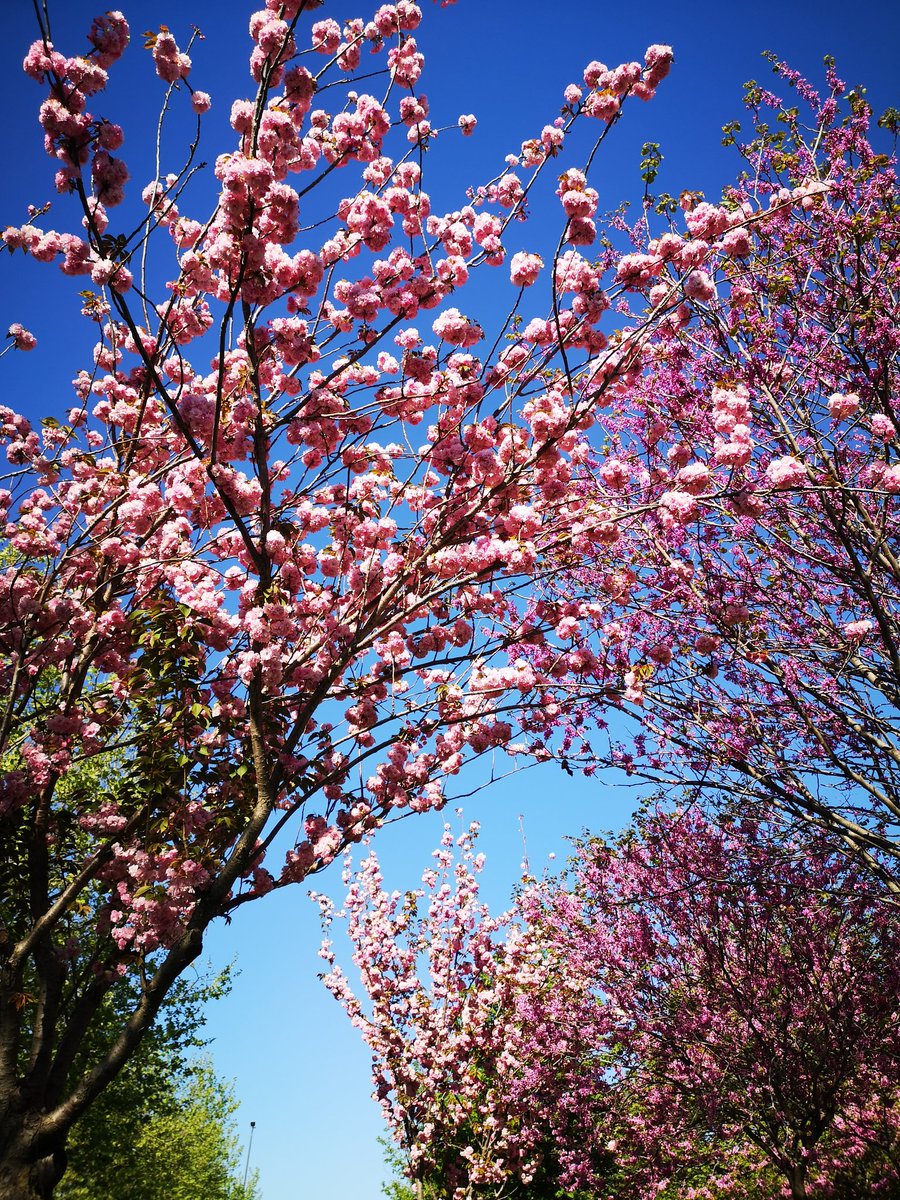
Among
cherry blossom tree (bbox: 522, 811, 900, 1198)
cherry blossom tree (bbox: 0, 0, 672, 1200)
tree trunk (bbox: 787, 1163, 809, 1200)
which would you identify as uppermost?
cherry blossom tree (bbox: 0, 0, 672, 1200)

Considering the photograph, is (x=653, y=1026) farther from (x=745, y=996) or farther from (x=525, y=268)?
(x=525, y=268)

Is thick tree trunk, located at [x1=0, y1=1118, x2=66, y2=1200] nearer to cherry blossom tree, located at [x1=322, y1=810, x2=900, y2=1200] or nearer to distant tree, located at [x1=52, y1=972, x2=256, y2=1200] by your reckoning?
cherry blossom tree, located at [x1=322, y1=810, x2=900, y2=1200]

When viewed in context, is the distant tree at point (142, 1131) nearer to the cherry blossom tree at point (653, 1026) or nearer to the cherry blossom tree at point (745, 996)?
the cherry blossom tree at point (653, 1026)

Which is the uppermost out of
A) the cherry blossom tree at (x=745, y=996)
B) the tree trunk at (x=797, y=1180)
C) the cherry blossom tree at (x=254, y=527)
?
the cherry blossom tree at (x=254, y=527)

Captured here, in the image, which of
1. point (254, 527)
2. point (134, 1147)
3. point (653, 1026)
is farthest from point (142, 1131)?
point (254, 527)

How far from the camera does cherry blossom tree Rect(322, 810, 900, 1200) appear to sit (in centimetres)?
924

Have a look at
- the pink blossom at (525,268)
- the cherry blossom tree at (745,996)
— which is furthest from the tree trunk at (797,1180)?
the pink blossom at (525,268)

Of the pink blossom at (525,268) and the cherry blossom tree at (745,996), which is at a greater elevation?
the pink blossom at (525,268)

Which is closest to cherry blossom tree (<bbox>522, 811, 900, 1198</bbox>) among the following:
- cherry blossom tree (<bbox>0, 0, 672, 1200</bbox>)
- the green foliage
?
cherry blossom tree (<bbox>0, 0, 672, 1200</bbox>)

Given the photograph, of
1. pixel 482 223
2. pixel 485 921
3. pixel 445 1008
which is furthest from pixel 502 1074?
pixel 482 223

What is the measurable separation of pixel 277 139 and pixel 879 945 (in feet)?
34.2

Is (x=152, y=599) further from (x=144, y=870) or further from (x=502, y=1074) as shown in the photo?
(x=502, y=1074)

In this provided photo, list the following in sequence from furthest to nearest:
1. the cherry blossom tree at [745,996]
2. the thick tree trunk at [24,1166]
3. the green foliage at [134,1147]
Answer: the green foliage at [134,1147], the cherry blossom tree at [745,996], the thick tree trunk at [24,1166]

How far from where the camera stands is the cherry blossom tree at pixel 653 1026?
30.3ft
